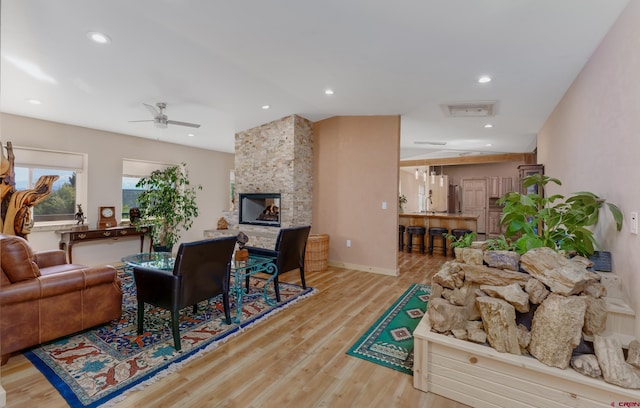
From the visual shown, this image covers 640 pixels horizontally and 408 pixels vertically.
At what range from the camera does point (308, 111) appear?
4965mm

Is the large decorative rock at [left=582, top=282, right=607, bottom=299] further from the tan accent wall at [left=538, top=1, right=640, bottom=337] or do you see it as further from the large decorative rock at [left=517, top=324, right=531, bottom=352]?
the large decorative rock at [left=517, top=324, right=531, bottom=352]

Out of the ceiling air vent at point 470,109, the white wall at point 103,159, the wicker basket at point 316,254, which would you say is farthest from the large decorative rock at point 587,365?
the white wall at point 103,159

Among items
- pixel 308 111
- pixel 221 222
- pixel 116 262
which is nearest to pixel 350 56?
pixel 308 111

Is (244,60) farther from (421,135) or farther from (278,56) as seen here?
(421,135)

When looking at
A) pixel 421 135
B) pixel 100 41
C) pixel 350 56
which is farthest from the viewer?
pixel 421 135

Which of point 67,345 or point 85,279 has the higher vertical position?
point 85,279

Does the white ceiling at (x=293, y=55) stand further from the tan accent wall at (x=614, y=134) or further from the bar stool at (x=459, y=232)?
the bar stool at (x=459, y=232)

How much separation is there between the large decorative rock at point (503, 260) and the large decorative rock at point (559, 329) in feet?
0.98

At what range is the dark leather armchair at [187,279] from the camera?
7.62 ft

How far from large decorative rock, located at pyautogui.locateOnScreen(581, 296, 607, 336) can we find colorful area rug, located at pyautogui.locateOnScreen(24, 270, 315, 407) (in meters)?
2.60

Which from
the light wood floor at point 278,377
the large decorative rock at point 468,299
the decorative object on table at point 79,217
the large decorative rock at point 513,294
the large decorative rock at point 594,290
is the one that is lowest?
the light wood floor at point 278,377

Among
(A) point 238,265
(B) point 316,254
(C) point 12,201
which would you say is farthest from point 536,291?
(C) point 12,201

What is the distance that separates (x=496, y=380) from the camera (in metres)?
1.72

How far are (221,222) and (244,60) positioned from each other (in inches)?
152
